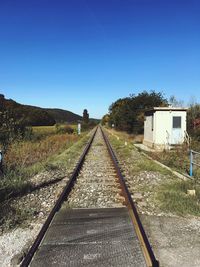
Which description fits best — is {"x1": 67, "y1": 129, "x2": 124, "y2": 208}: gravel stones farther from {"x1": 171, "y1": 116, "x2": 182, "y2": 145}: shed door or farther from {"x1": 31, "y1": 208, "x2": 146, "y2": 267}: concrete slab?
{"x1": 171, "y1": 116, "x2": 182, "y2": 145}: shed door

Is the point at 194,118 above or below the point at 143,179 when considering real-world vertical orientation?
above

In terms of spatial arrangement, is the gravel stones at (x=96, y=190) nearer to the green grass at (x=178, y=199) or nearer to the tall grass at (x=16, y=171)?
the green grass at (x=178, y=199)

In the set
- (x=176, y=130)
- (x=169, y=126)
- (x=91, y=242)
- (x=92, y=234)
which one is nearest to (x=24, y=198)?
(x=92, y=234)

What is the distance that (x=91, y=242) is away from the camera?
390 cm

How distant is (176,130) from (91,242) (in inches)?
591

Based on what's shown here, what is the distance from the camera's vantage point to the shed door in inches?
695

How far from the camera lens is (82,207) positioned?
5617mm

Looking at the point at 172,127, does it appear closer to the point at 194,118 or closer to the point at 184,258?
the point at 194,118

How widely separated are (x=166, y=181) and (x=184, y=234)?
382cm

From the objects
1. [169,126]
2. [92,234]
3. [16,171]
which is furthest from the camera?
[169,126]

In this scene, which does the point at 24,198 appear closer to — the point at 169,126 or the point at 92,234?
the point at 92,234

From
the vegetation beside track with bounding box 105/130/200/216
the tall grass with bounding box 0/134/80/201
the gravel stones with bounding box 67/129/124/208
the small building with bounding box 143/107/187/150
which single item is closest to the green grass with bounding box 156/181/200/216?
the vegetation beside track with bounding box 105/130/200/216

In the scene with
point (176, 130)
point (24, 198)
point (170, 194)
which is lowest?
point (24, 198)

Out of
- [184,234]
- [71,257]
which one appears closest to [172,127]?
[184,234]
